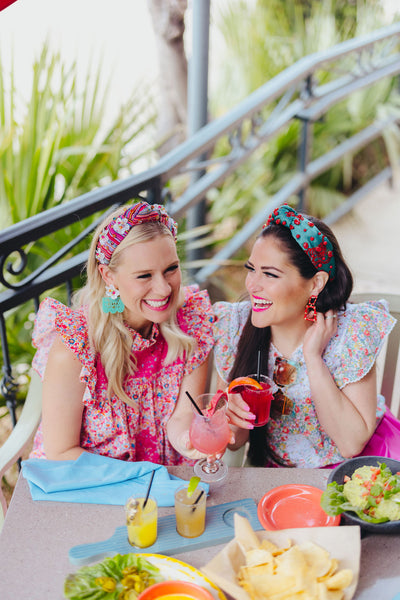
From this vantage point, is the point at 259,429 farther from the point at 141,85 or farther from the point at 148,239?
the point at 141,85

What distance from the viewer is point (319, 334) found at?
189 centimetres

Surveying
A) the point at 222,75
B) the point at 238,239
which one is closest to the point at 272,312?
the point at 238,239

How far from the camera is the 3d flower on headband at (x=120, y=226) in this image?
5.64 ft

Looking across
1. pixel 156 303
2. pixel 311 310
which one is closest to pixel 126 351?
pixel 156 303

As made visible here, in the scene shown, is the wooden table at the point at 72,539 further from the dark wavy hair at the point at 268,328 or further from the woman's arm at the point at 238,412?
the dark wavy hair at the point at 268,328

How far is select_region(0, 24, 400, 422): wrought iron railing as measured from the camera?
2.05 metres

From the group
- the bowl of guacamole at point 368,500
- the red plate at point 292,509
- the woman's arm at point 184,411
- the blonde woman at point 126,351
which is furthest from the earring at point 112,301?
the bowl of guacamole at point 368,500

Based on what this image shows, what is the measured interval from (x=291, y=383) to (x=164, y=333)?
489 mm

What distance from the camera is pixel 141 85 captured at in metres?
2.81

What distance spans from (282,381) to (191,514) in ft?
2.52

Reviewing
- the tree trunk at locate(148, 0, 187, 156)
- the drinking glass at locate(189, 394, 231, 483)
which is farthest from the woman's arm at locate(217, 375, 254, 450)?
the tree trunk at locate(148, 0, 187, 156)

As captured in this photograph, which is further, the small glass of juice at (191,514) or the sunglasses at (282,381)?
the sunglasses at (282,381)

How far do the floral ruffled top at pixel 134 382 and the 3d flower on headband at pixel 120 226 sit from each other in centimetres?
23

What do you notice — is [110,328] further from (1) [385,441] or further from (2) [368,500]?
(1) [385,441]
